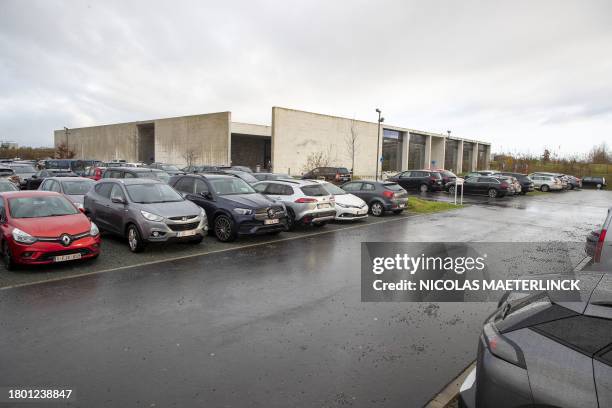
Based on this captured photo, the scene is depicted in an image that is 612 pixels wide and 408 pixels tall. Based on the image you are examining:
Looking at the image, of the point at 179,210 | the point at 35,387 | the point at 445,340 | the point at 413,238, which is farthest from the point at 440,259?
the point at 35,387

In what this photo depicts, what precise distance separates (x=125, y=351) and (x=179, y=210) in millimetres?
5665

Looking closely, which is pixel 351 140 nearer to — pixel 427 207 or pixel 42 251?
pixel 427 207

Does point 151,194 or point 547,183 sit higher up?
point 547,183

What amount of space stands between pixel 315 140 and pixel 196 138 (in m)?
13.2

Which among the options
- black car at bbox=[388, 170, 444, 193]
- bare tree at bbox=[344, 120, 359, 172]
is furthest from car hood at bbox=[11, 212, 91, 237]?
bare tree at bbox=[344, 120, 359, 172]

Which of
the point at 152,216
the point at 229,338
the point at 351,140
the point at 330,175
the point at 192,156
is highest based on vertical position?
the point at 351,140

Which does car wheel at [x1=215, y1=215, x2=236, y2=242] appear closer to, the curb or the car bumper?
the car bumper

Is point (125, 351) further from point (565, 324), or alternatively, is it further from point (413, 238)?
point (413, 238)

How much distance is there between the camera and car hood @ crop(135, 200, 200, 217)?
9.84 meters

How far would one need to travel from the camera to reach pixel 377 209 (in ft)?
58.1

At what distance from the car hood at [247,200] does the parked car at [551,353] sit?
29.5ft

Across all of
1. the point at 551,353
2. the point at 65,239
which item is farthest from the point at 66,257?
the point at 551,353

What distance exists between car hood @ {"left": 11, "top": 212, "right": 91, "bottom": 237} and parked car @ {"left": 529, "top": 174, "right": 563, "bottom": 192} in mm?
39559

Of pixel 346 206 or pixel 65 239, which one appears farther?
pixel 346 206
